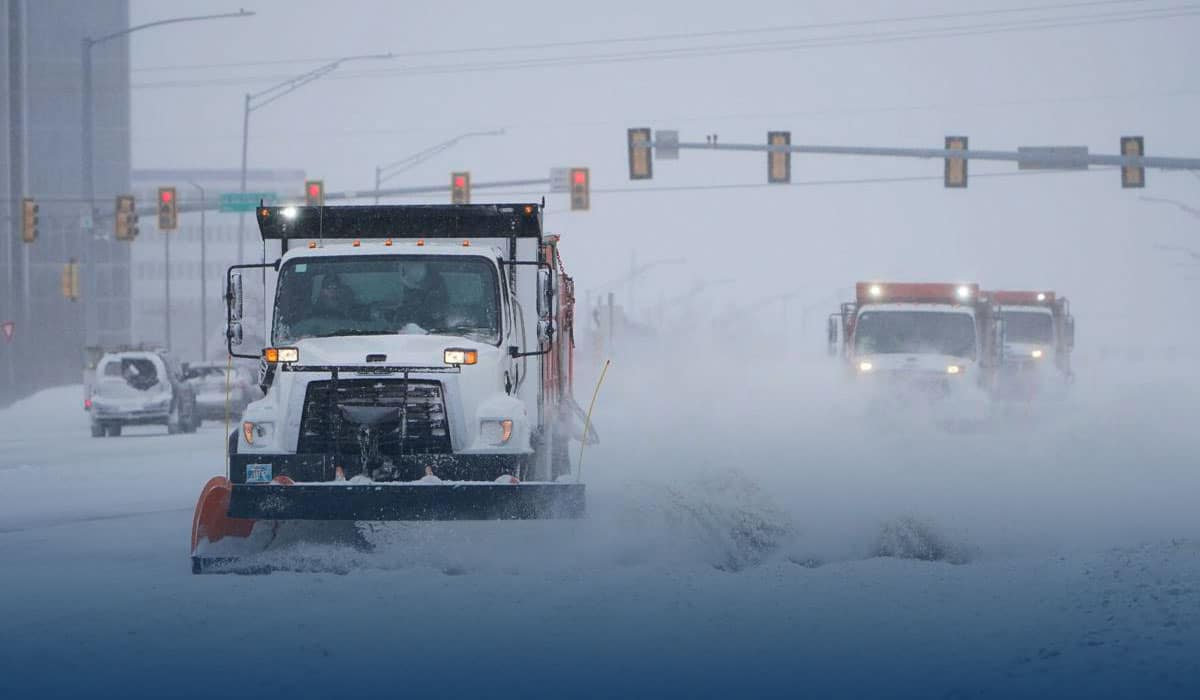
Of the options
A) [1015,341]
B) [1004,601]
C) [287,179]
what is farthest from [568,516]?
[287,179]

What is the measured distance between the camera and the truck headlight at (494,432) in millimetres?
12273

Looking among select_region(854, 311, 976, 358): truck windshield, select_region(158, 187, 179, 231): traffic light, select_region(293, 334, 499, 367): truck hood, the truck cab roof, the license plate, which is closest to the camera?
the license plate

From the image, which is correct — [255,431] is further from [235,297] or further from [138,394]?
[138,394]

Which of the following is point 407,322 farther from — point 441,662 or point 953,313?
point 953,313

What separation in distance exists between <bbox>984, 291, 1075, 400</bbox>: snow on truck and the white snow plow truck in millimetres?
25572

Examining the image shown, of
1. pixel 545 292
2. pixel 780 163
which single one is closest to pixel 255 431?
pixel 545 292

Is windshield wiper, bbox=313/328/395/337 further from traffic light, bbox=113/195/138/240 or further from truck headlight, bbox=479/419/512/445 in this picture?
traffic light, bbox=113/195/138/240

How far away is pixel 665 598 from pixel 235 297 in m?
4.68

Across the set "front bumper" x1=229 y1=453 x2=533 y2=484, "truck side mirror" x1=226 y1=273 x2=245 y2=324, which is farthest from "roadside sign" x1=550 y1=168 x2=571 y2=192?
"front bumper" x1=229 y1=453 x2=533 y2=484

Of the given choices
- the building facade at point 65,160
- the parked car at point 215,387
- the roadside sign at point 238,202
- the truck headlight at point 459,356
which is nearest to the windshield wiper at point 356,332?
the truck headlight at point 459,356

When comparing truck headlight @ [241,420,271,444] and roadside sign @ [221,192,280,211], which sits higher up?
roadside sign @ [221,192,280,211]

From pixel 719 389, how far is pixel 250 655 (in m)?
48.4

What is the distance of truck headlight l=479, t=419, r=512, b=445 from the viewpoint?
12273 millimetres

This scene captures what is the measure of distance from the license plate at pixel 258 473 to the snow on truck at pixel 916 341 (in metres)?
18.5
